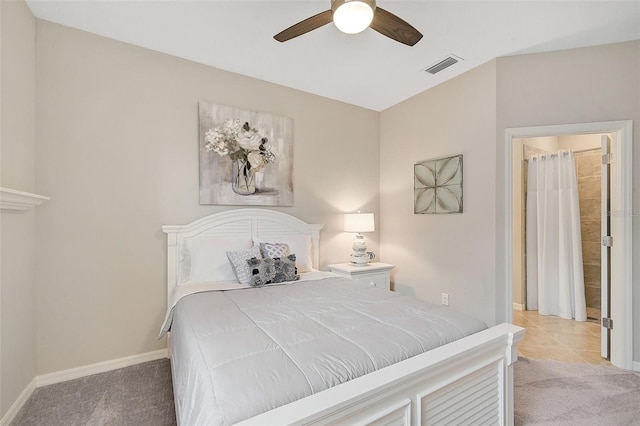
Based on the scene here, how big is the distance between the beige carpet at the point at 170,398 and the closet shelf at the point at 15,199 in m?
1.32

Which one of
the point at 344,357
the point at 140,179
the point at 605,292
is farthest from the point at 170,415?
the point at 605,292

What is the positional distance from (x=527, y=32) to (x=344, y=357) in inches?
113

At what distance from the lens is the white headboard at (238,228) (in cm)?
262

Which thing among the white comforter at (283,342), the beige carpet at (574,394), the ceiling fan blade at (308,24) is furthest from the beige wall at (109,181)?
the beige carpet at (574,394)

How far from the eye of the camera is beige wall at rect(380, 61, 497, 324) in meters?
2.88

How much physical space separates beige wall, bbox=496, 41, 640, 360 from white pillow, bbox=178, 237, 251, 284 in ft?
8.45

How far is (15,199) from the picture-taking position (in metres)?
1.72

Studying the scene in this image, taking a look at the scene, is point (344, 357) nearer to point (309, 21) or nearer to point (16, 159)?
point (309, 21)

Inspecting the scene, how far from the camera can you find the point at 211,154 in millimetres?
2865

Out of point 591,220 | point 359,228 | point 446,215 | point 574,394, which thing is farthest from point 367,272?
point 591,220

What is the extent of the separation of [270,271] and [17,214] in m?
1.73

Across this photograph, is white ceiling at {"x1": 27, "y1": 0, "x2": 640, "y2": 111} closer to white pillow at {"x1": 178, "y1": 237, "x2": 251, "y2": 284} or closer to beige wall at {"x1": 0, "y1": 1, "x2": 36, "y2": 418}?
beige wall at {"x1": 0, "y1": 1, "x2": 36, "y2": 418}

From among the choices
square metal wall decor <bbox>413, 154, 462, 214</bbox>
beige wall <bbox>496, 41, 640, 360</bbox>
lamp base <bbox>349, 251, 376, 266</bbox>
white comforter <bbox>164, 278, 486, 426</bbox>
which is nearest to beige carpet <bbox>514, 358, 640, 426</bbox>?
beige wall <bbox>496, 41, 640, 360</bbox>

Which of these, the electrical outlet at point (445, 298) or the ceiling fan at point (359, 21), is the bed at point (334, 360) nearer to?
the electrical outlet at point (445, 298)
